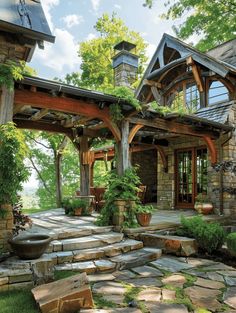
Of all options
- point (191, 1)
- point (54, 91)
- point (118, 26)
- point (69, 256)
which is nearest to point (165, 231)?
point (69, 256)

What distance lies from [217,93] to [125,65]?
3.32 metres

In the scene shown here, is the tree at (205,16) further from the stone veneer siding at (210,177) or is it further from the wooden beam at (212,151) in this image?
the wooden beam at (212,151)

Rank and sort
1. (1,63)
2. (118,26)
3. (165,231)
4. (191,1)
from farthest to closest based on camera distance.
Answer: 1. (118,26)
2. (191,1)
3. (165,231)
4. (1,63)

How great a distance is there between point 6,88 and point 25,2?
72.0 inches

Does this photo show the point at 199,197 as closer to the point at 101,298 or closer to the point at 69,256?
the point at 69,256

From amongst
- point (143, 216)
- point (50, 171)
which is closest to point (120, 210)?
point (143, 216)

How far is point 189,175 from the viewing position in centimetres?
962

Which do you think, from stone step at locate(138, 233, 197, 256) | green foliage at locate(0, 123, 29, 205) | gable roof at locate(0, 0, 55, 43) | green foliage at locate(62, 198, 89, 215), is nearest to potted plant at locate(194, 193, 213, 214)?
stone step at locate(138, 233, 197, 256)

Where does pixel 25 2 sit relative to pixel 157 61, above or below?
below

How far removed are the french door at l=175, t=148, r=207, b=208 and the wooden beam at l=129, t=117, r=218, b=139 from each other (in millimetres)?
1142

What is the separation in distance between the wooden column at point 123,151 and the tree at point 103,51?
11.1 m

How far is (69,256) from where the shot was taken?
4.41 meters

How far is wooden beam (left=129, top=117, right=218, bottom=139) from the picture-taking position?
6.75m

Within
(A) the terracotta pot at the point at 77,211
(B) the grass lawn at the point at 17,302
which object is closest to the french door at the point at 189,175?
(A) the terracotta pot at the point at 77,211
